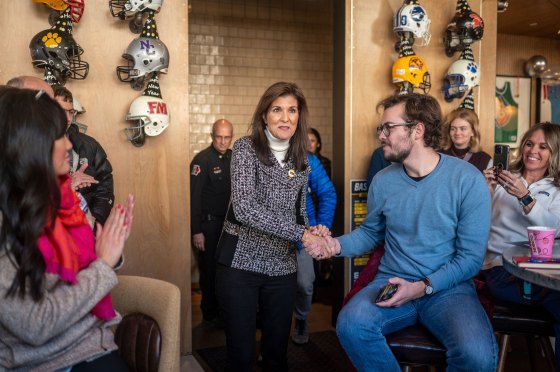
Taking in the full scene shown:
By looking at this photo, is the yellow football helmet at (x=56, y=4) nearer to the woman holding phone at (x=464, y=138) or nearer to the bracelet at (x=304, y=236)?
the bracelet at (x=304, y=236)

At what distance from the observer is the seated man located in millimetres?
2068

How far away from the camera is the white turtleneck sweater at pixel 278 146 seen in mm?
2607

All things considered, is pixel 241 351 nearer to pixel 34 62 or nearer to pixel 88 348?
pixel 88 348

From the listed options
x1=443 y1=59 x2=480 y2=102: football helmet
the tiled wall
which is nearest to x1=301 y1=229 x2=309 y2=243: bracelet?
x1=443 y1=59 x2=480 y2=102: football helmet

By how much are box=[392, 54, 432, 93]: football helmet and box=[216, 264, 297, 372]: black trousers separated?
2.19 metres

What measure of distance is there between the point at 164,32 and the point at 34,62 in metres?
0.86

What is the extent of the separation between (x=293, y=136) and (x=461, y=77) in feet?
7.45

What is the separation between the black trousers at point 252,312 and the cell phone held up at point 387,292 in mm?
573

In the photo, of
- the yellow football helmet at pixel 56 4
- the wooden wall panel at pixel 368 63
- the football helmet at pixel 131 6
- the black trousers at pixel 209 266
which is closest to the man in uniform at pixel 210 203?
the black trousers at pixel 209 266

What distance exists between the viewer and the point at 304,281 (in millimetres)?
3930

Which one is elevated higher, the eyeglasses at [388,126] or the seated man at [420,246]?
the eyeglasses at [388,126]

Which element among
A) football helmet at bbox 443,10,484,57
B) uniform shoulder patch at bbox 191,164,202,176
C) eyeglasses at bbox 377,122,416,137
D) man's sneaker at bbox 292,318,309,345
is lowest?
man's sneaker at bbox 292,318,309,345

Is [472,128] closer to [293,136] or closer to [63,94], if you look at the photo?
[293,136]

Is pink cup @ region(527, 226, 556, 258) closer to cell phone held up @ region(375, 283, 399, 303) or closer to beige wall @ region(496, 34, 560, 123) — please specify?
cell phone held up @ region(375, 283, 399, 303)
